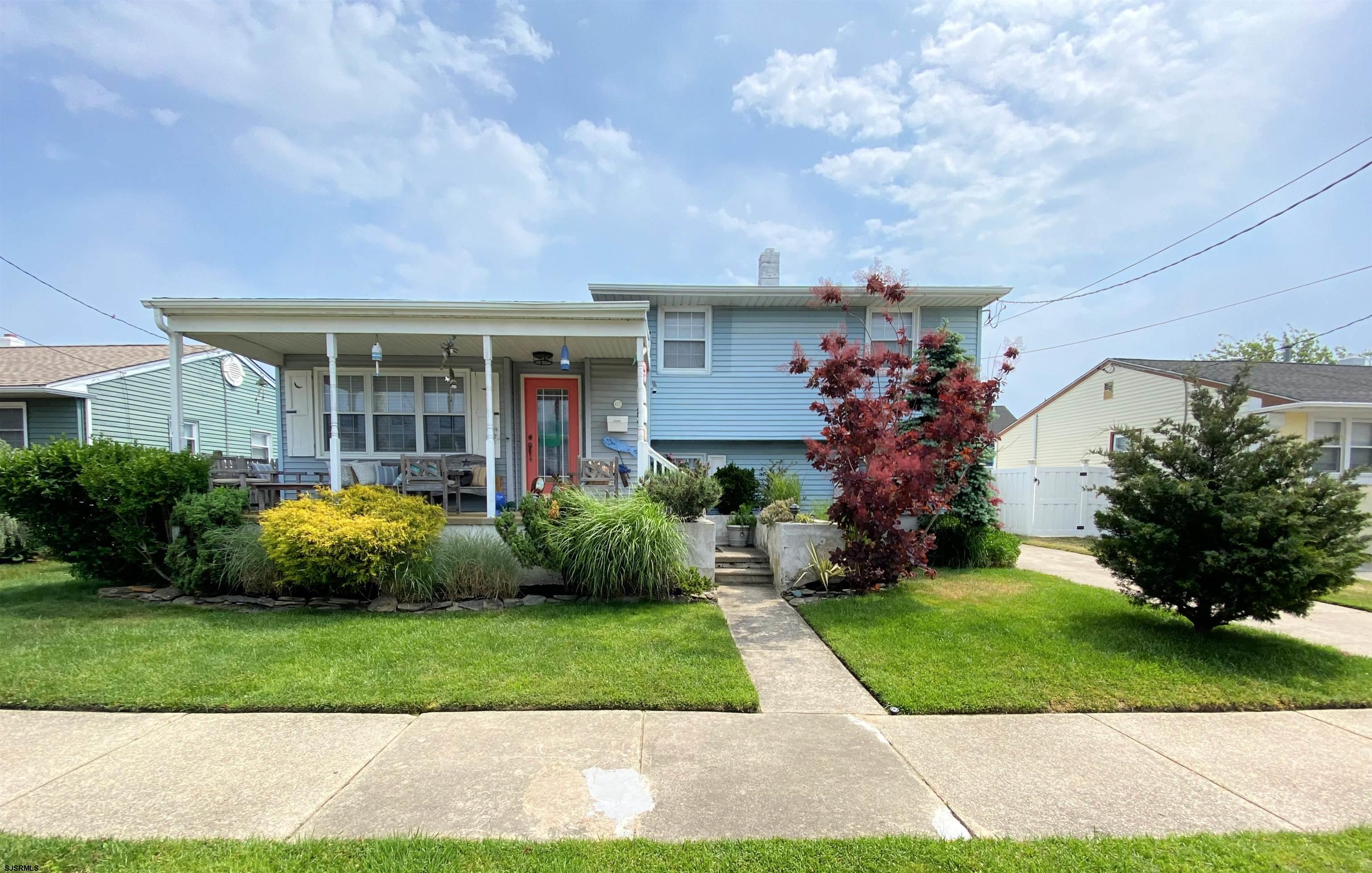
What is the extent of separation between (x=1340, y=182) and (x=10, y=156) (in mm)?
23658

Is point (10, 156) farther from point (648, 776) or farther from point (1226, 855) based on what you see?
point (1226, 855)

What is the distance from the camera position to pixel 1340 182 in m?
8.90

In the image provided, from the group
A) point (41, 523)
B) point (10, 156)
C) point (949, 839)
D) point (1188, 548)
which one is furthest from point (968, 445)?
point (10, 156)

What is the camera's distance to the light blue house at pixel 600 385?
30.3ft

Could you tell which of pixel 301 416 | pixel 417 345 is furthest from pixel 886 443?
pixel 301 416

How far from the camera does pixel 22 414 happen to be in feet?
39.8

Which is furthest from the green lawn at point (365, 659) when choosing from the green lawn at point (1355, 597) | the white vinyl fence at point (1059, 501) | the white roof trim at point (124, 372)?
the white vinyl fence at point (1059, 501)

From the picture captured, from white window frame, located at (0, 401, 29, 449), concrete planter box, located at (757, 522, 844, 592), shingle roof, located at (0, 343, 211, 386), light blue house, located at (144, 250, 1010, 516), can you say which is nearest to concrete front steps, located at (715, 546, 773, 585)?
concrete planter box, located at (757, 522, 844, 592)

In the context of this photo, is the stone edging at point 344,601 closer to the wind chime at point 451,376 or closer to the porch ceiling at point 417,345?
the porch ceiling at point 417,345

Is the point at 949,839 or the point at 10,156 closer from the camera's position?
the point at 949,839

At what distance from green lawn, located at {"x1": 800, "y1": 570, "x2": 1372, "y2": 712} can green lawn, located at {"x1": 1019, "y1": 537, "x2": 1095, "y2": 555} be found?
495 centimetres

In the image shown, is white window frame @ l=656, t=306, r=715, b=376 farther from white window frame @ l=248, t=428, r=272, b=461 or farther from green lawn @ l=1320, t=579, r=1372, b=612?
white window frame @ l=248, t=428, r=272, b=461

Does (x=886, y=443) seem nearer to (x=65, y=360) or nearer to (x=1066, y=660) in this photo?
(x=1066, y=660)

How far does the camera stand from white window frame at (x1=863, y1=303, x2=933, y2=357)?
10492 mm
